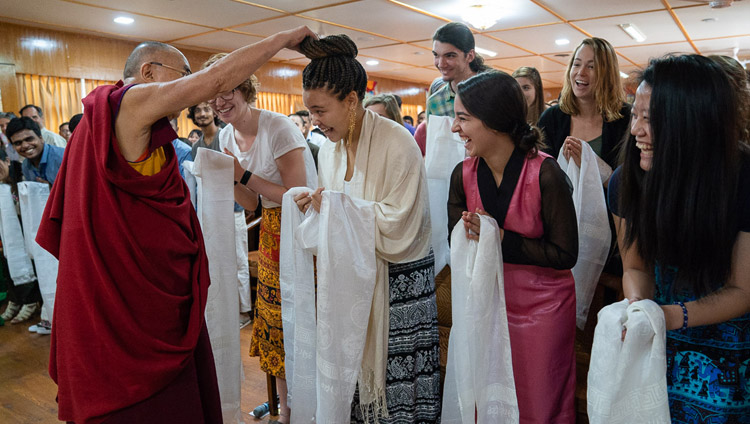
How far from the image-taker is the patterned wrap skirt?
189 cm

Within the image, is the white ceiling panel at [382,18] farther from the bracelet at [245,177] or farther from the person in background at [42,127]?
the bracelet at [245,177]

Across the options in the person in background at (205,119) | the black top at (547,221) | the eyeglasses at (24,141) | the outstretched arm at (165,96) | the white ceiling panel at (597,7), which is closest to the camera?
the outstretched arm at (165,96)

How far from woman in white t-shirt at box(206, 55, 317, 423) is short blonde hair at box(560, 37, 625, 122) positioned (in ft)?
4.09

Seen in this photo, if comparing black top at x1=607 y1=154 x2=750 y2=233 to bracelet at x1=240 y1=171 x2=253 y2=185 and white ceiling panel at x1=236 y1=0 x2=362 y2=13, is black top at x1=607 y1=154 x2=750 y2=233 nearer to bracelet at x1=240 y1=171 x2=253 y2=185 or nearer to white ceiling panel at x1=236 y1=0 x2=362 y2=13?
bracelet at x1=240 y1=171 x2=253 y2=185

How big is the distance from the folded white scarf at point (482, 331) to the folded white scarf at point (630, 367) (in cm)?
43

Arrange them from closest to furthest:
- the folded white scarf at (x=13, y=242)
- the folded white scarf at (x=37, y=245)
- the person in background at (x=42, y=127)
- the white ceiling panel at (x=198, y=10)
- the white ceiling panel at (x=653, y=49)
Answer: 1. the folded white scarf at (x=37, y=245)
2. the folded white scarf at (x=13, y=242)
3. the person in background at (x=42, y=127)
4. the white ceiling panel at (x=198, y=10)
5. the white ceiling panel at (x=653, y=49)

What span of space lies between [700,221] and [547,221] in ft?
1.69

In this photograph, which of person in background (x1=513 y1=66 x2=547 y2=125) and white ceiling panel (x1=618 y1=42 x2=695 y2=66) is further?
white ceiling panel (x1=618 y1=42 x2=695 y2=66)

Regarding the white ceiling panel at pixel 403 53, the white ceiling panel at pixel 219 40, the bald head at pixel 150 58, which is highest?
the white ceiling panel at pixel 403 53

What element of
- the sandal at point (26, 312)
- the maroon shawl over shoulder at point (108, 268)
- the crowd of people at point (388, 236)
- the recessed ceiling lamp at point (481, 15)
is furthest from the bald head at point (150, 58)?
the recessed ceiling lamp at point (481, 15)

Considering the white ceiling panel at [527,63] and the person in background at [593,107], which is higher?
the white ceiling panel at [527,63]

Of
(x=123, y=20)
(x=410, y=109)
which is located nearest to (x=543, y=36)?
(x=123, y=20)

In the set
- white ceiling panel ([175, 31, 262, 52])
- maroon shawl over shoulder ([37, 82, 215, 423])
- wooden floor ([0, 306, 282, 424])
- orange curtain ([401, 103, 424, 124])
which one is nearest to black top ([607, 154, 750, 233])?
maroon shawl over shoulder ([37, 82, 215, 423])

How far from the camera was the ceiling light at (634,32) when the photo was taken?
7189 millimetres
